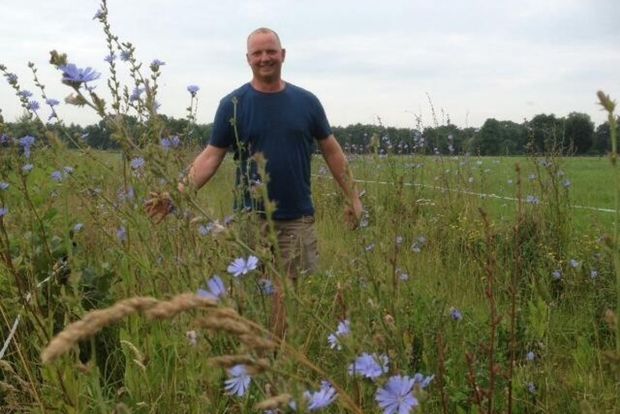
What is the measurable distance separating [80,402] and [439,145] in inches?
255

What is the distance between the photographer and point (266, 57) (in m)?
3.58

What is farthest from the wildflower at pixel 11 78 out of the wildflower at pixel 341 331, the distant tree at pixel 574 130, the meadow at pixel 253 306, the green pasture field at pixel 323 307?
the distant tree at pixel 574 130

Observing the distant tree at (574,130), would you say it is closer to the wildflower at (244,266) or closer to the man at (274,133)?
the man at (274,133)

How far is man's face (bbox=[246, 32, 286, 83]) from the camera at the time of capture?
142 inches

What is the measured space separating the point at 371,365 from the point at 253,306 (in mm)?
256

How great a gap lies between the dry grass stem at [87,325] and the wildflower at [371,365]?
56 centimetres

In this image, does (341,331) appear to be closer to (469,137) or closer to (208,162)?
(208,162)

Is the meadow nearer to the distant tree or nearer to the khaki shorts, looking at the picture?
the khaki shorts

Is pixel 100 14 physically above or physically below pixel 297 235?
above

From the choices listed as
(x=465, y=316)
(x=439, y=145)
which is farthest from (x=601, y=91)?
(x=439, y=145)

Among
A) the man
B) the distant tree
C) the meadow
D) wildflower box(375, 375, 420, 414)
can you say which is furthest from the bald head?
wildflower box(375, 375, 420, 414)

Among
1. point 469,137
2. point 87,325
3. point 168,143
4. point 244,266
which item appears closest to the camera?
point 87,325

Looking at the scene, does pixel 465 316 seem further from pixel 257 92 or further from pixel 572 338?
pixel 257 92

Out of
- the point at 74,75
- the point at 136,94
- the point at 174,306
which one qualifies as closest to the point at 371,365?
the point at 174,306
